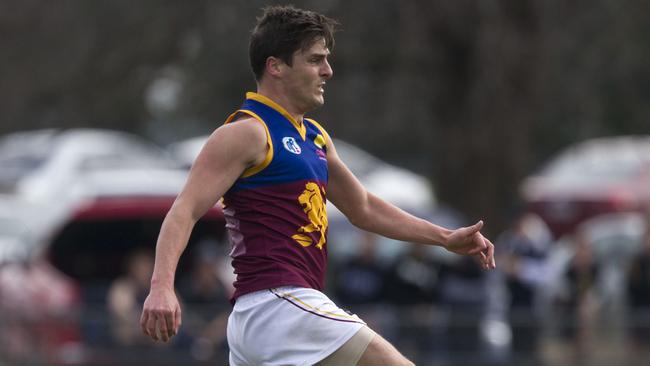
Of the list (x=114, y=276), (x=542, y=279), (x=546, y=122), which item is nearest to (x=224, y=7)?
(x=114, y=276)

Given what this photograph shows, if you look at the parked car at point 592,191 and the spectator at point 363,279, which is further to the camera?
the parked car at point 592,191

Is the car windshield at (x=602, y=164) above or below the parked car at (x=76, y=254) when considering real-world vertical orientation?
above

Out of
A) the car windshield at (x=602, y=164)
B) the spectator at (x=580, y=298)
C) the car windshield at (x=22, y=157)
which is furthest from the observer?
the car windshield at (x=602, y=164)

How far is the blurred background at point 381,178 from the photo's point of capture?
13117 mm

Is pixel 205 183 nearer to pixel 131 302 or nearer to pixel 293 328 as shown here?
pixel 293 328

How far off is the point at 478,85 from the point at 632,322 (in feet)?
21.2

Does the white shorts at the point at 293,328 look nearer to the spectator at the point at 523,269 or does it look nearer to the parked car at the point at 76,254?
the parked car at the point at 76,254

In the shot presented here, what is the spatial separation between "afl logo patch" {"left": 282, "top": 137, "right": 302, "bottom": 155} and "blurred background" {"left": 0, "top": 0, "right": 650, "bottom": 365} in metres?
7.29

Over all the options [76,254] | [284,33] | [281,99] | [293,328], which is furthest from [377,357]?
[76,254]

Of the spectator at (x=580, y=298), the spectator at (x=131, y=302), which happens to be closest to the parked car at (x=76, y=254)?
the spectator at (x=131, y=302)

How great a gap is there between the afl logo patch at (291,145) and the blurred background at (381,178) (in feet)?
23.9

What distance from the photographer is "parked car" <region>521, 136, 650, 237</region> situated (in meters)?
23.4

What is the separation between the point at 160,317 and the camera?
5188 mm

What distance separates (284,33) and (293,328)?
1.14 metres
